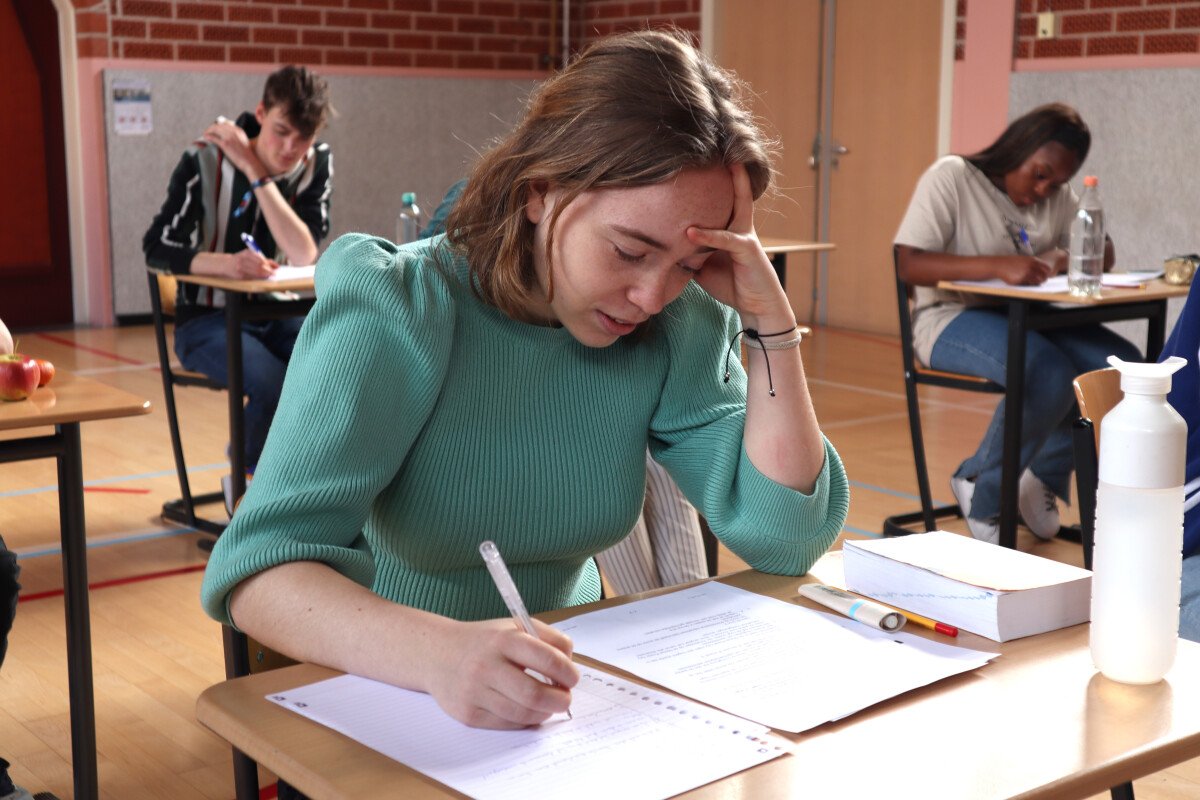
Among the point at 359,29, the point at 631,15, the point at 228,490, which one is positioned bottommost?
the point at 228,490

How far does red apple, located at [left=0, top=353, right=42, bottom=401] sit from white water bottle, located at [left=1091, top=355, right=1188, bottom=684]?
68.4 inches

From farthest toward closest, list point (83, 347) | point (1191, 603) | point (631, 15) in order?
1. point (631, 15)
2. point (83, 347)
3. point (1191, 603)

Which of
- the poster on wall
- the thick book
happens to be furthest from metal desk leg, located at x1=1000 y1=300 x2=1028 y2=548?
the poster on wall

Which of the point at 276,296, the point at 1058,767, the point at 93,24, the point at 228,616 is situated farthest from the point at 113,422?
the point at 1058,767

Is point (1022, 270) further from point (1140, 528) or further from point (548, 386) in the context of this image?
point (1140, 528)

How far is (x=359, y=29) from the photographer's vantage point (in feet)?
26.1

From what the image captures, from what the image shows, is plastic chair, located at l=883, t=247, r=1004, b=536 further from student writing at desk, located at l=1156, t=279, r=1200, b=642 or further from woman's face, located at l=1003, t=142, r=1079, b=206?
student writing at desk, located at l=1156, t=279, r=1200, b=642

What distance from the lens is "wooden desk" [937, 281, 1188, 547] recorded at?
3.27 meters

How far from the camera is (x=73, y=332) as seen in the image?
703 centimetres

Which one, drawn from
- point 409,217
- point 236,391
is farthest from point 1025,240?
point 236,391

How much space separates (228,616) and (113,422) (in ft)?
14.2

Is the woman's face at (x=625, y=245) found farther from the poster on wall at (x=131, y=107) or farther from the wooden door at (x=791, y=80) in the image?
the poster on wall at (x=131, y=107)

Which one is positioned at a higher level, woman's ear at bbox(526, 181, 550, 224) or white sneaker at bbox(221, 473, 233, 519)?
woman's ear at bbox(526, 181, 550, 224)

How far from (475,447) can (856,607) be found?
Answer: 1.25 ft
